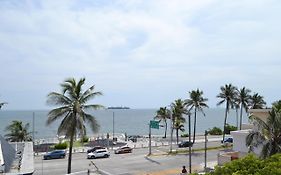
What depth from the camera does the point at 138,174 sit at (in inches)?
1672

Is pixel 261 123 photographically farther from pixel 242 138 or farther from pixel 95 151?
pixel 95 151

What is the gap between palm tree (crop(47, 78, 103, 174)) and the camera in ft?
111

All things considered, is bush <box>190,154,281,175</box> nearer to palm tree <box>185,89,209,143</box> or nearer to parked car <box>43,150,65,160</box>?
parked car <box>43,150,65,160</box>

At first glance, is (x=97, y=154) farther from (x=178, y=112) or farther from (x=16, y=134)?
(x=178, y=112)

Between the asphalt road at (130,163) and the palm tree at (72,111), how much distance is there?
1070 cm

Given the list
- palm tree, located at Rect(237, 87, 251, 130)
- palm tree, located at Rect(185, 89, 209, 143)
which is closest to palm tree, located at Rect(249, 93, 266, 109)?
palm tree, located at Rect(237, 87, 251, 130)

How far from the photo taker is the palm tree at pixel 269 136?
100ft

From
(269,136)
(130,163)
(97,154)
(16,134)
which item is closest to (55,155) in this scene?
(97,154)

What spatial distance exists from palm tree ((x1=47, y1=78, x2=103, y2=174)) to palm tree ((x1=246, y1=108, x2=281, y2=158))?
13.0 metres

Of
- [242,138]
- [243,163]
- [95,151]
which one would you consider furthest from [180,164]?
[243,163]

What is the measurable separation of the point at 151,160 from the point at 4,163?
34.1 m

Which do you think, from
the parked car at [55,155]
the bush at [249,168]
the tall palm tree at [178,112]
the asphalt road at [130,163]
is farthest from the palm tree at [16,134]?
the bush at [249,168]

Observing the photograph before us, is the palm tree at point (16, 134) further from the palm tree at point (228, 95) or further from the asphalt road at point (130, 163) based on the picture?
the palm tree at point (228, 95)

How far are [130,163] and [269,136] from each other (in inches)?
920
